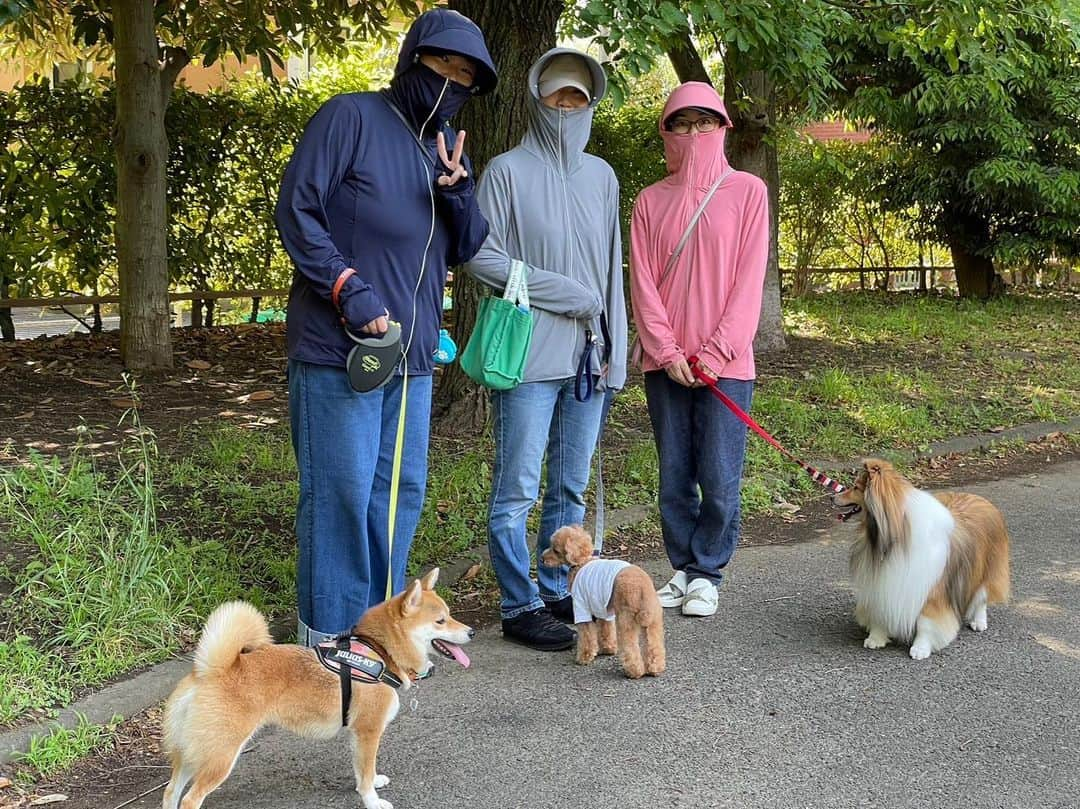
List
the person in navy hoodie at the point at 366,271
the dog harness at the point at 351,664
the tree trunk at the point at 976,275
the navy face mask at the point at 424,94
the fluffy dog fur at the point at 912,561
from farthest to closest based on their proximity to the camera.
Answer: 1. the tree trunk at the point at 976,275
2. the fluffy dog fur at the point at 912,561
3. the navy face mask at the point at 424,94
4. the person in navy hoodie at the point at 366,271
5. the dog harness at the point at 351,664

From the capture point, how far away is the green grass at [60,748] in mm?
3518

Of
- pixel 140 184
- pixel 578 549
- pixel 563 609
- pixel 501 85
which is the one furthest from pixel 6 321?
pixel 578 549

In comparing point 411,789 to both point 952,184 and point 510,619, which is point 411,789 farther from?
point 952,184

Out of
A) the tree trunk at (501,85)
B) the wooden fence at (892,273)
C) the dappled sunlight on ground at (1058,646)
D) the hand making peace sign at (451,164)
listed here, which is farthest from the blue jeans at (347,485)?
the wooden fence at (892,273)

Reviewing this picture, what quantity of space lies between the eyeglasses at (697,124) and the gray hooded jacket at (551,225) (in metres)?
0.46

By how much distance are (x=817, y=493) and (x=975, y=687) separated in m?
2.88

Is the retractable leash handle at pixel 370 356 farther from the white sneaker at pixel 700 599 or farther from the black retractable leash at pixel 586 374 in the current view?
the white sneaker at pixel 700 599

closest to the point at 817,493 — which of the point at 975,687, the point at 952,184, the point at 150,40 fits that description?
the point at 975,687

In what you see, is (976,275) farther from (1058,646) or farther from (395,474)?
(395,474)

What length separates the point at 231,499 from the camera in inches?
224

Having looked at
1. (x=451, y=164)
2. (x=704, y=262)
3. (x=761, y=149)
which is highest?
(x=761, y=149)

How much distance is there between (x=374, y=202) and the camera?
3.72 m

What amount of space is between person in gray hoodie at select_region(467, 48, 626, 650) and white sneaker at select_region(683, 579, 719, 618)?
66 centimetres

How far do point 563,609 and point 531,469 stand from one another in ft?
2.51
